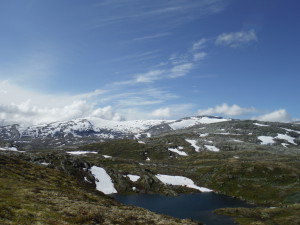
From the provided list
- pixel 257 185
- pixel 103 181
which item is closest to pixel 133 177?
pixel 103 181

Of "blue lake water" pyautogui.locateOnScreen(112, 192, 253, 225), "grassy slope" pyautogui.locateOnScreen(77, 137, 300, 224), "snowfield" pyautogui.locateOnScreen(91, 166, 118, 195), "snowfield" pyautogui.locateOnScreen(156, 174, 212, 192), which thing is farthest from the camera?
"snowfield" pyautogui.locateOnScreen(156, 174, 212, 192)

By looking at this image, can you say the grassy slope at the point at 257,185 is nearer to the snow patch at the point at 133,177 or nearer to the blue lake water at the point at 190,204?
the blue lake water at the point at 190,204

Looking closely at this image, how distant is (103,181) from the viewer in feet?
486

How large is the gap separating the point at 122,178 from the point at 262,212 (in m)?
77.1

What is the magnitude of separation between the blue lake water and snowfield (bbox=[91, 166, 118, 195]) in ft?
26.3

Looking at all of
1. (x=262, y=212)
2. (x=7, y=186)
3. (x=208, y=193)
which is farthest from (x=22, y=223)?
(x=208, y=193)

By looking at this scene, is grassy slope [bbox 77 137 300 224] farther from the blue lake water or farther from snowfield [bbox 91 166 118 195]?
snowfield [bbox 91 166 118 195]

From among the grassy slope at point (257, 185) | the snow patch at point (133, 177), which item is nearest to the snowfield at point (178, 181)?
the grassy slope at point (257, 185)

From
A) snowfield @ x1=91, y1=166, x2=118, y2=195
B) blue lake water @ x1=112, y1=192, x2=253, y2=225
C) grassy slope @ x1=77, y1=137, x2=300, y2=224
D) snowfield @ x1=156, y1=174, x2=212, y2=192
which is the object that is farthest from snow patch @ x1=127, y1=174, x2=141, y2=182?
blue lake water @ x1=112, y1=192, x2=253, y2=225

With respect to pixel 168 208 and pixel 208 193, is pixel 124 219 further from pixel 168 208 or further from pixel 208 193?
pixel 208 193

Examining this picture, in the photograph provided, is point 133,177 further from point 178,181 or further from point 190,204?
point 190,204

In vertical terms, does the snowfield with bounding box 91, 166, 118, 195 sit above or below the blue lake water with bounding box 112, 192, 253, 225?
above

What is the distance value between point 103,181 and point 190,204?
167ft

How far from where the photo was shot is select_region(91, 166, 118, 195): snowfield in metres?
140
